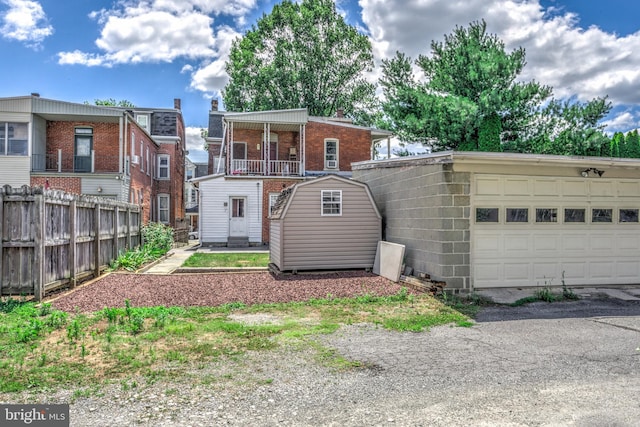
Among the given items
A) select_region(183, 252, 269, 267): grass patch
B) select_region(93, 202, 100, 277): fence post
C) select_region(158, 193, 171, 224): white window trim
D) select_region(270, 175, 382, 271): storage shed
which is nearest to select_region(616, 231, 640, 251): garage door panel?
select_region(270, 175, 382, 271): storage shed

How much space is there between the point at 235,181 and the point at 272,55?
73.2 ft

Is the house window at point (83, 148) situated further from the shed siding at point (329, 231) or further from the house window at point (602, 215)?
the house window at point (602, 215)

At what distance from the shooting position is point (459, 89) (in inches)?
960

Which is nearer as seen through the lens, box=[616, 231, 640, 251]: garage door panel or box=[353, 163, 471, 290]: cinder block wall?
box=[353, 163, 471, 290]: cinder block wall

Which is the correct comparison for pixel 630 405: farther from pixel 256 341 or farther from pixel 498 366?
pixel 256 341

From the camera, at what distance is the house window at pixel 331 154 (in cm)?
2539

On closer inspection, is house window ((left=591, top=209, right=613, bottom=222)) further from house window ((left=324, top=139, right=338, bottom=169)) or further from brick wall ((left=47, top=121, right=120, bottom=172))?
brick wall ((left=47, top=121, right=120, bottom=172))

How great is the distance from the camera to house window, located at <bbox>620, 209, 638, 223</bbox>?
32.7 ft

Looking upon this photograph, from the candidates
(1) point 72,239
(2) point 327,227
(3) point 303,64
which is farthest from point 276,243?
(3) point 303,64

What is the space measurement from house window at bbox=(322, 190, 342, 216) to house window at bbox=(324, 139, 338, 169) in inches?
545

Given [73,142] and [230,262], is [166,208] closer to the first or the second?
[73,142]

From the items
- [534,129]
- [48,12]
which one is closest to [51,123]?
[48,12]

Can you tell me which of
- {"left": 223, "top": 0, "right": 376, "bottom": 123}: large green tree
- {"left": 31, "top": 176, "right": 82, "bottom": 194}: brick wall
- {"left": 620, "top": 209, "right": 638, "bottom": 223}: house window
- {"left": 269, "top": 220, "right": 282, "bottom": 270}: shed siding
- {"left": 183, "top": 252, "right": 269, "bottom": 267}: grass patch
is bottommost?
{"left": 183, "top": 252, "right": 269, "bottom": 267}: grass patch

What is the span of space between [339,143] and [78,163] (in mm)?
14053
